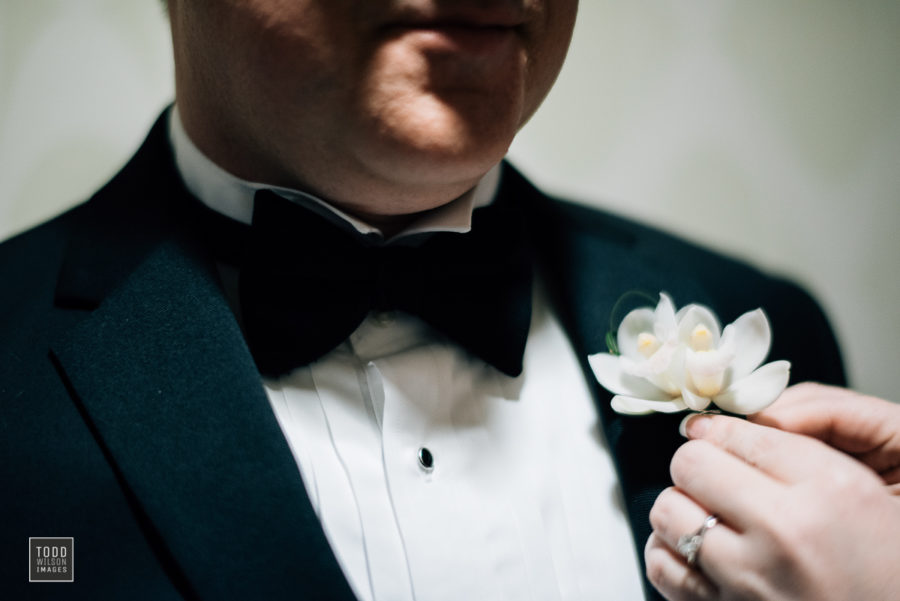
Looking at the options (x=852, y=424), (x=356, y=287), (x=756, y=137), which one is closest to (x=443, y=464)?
(x=356, y=287)

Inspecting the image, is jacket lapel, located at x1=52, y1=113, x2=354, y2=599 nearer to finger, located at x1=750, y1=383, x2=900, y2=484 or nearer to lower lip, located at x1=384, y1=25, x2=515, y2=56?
lower lip, located at x1=384, y1=25, x2=515, y2=56

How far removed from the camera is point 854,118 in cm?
138

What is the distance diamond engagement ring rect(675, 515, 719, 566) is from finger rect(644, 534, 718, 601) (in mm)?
17

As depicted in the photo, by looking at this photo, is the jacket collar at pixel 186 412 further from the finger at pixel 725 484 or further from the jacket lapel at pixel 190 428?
the finger at pixel 725 484

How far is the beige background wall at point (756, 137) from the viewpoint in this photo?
1.36m

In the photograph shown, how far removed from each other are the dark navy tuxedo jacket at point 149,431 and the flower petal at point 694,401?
105 mm

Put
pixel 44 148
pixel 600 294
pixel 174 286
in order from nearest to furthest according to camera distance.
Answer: pixel 174 286, pixel 600 294, pixel 44 148

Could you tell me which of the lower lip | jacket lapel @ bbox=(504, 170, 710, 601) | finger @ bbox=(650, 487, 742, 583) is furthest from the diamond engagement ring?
the lower lip

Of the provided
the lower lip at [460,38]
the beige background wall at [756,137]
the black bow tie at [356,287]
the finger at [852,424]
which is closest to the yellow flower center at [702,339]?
the finger at [852,424]

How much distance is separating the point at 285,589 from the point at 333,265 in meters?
0.35

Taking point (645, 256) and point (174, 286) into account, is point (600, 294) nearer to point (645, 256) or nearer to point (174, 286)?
point (645, 256)

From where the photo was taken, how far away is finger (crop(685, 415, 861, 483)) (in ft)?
2.12

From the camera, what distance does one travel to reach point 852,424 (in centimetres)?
71

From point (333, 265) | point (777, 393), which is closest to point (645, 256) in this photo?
point (777, 393)
